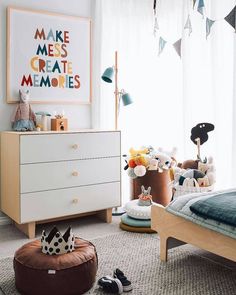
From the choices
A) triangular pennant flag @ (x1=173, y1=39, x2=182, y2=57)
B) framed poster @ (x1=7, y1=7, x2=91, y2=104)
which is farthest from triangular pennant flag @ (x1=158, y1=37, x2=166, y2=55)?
framed poster @ (x1=7, y1=7, x2=91, y2=104)

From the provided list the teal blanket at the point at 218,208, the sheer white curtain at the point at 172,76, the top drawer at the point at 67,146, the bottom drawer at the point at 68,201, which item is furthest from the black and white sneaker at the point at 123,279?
the sheer white curtain at the point at 172,76

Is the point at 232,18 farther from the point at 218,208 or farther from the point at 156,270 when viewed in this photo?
the point at 156,270

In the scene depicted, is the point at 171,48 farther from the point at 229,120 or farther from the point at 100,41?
the point at 229,120

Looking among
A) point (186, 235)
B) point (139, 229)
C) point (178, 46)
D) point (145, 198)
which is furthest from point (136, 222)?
point (178, 46)

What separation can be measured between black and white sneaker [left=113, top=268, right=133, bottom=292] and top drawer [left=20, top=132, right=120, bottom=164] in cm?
109

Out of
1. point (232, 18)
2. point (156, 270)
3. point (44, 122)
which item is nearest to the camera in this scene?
point (156, 270)

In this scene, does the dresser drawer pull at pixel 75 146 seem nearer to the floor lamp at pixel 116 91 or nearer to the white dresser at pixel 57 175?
the white dresser at pixel 57 175

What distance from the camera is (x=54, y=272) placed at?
6.05ft

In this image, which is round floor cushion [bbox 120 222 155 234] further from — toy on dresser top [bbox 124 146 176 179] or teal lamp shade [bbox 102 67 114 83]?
teal lamp shade [bbox 102 67 114 83]

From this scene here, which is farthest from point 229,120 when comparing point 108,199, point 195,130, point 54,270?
point 54,270

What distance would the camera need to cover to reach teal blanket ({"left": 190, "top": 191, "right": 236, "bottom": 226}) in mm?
1914

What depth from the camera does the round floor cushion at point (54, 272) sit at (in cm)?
185

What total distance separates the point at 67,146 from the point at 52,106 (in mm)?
580

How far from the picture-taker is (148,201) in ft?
10.0
